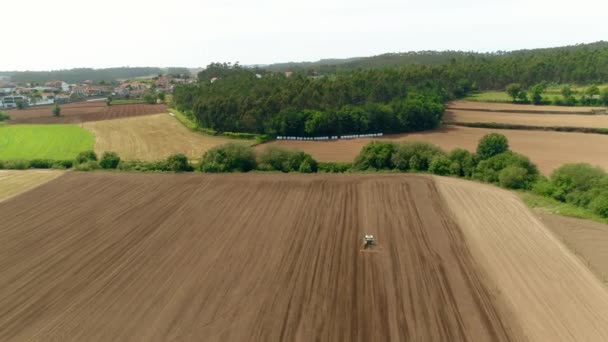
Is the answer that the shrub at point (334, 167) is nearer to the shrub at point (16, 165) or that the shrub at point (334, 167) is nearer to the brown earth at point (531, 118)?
the brown earth at point (531, 118)

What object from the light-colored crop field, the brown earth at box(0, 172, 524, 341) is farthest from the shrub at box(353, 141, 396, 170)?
the light-colored crop field

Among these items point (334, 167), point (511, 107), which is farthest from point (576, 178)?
point (511, 107)

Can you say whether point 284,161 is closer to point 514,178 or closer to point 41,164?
point 514,178

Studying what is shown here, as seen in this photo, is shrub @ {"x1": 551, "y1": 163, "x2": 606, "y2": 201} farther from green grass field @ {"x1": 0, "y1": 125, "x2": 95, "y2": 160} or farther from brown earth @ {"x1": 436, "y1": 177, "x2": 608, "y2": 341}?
green grass field @ {"x1": 0, "y1": 125, "x2": 95, "y2": 160}

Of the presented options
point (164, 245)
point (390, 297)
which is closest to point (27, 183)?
point (164, 245)

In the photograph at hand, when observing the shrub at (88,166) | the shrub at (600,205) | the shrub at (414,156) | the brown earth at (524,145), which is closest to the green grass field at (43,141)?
the shrub at (88,166)

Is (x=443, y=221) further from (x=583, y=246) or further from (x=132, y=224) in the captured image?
(x=132, y=224)
